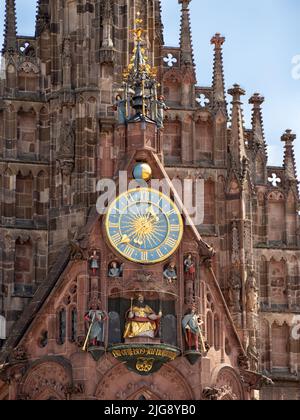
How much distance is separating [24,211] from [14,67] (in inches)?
143

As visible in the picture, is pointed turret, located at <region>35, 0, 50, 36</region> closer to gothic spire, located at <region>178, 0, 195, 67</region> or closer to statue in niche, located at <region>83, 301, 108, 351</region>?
gothic spire, located at <region>178, 0, 195, 67</region>

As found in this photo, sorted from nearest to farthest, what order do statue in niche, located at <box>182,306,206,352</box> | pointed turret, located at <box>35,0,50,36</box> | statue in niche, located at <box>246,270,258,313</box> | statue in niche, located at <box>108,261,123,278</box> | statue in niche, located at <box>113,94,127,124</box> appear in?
statue in niche, located at <box>182,306,206,352</box> → statue in niche, located at <box>108,261,123,278</box> → statue in niche, located at <box>113,94,127,124</box> → statue in niche, located at <box>246,270,258,313</box> → pointed turret, located at <box>35,0,50,36</box>

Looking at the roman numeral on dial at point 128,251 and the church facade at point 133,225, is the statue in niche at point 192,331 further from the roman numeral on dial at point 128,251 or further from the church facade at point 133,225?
the roman numeral on dial at point 128,251

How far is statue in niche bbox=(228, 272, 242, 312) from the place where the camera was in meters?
63.2

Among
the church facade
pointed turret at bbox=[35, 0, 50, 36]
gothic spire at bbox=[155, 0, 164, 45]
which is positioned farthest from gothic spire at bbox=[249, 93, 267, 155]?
pointed turret at bbox=[35, 0, 50, 36]

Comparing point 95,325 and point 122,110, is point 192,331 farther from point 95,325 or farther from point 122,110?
point 122,110

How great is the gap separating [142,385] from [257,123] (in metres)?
9.11

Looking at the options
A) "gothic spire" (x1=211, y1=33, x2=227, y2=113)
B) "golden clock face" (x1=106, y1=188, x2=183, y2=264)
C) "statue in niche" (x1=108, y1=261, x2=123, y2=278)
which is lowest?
"statue in niche" (x1=108, y1=261, x2=123, y2=278)

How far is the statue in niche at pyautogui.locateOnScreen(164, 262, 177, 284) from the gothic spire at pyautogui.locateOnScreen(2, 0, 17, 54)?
733 cm

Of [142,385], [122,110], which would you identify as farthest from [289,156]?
[142,385]

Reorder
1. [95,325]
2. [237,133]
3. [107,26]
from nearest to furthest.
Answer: [95,325], [107,26], [237,133]

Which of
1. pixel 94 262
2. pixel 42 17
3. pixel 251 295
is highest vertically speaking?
pixel 42 17

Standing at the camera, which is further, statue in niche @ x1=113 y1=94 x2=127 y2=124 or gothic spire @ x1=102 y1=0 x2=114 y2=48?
gothic spire @ x1=102 y1=0 x2=114 y2=48

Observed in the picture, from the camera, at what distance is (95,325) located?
60.7 m
